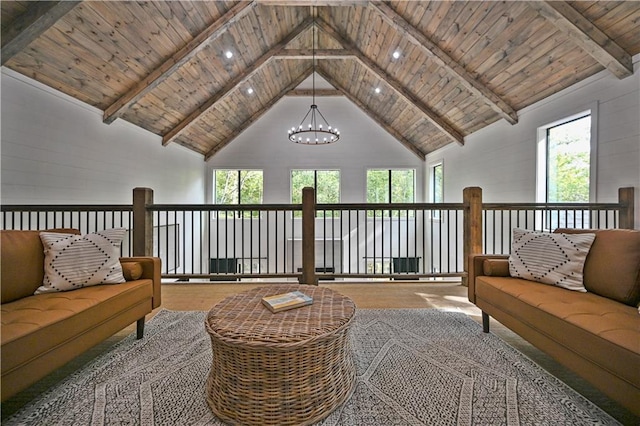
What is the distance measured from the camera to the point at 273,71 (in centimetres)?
659

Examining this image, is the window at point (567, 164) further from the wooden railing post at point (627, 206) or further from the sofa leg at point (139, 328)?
the sofa leg at point (139, 328)

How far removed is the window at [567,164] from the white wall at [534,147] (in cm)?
10

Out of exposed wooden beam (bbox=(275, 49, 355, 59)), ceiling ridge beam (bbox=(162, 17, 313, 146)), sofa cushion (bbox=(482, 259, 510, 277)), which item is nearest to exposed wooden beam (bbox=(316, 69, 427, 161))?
exposed wooden beam (bbox=(275, 49, 355, 59))

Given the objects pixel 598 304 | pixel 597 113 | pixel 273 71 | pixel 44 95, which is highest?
pixel 273 71

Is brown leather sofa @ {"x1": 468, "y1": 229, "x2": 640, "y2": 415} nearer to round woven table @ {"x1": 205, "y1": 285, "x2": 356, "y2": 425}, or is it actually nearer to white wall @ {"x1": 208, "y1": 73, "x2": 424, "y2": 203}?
round woven table @ {"x1": 205, "y1": 285, "x2": 356, "y2": 425}

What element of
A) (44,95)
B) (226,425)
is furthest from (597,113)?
(44,95)

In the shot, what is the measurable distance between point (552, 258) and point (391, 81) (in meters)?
4.80

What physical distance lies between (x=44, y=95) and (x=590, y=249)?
19.6 feet

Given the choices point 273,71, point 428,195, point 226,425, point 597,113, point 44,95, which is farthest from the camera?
point 428,195

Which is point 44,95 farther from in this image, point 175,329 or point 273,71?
point 273,71

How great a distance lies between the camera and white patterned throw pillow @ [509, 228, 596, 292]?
75.0 inches

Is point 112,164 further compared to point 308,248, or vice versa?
point 112,164

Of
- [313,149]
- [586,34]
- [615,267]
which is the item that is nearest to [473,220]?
[615,267]

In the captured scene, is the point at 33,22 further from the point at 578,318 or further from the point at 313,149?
the point at 313,149
